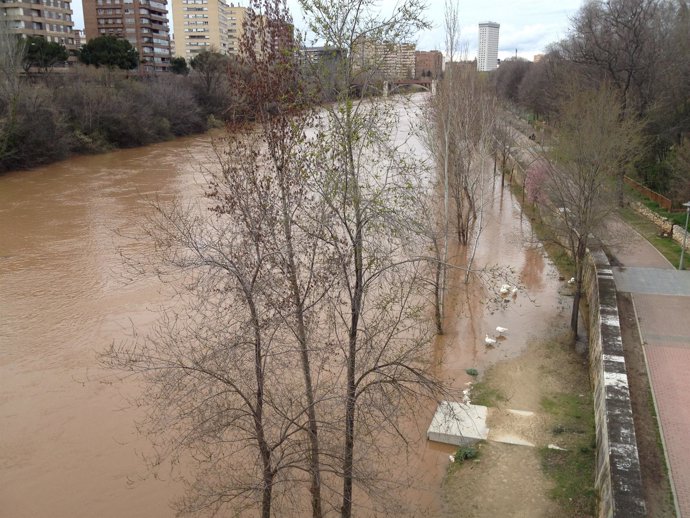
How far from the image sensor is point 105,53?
49.3 metres

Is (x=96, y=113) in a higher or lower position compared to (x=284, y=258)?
lower

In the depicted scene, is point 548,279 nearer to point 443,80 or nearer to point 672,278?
point 672,278

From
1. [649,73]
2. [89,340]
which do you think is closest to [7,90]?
[89,340]

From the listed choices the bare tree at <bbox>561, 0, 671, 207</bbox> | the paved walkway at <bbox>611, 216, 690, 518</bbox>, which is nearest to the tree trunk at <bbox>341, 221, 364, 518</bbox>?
the paved walkway at <bbox>611, 216, 690, 518</bbox>

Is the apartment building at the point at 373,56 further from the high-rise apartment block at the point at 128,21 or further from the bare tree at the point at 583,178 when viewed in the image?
the high-rise apartment block at the point at 128,21

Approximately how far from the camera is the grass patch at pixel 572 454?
8.30 meters

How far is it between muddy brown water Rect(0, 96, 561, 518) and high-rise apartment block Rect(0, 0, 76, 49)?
33.4 metres

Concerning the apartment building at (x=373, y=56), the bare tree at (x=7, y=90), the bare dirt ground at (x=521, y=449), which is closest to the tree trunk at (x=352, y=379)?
the apartment building at (x=373, y=56)

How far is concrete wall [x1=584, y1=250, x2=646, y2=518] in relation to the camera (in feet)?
23.1

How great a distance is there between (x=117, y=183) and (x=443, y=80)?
18.6 metres

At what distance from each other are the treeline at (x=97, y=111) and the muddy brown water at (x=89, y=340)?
6.33 metres

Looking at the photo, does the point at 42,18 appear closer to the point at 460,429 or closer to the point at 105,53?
the point at 105,53

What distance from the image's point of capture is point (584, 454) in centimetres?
923

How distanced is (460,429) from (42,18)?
59235 millimetres
